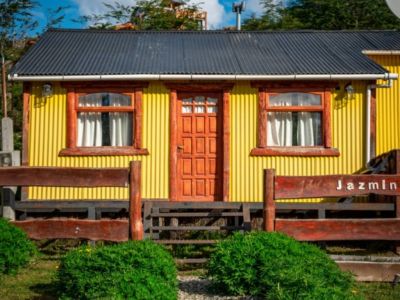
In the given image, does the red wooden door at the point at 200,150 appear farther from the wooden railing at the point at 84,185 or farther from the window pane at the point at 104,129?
the wooden railing at the point at 84,185

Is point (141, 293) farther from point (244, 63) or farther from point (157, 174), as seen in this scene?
point (244, 63)

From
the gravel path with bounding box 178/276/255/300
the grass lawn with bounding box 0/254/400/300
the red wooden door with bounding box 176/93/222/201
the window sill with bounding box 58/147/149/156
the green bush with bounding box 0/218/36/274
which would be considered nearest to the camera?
the gravel path with bounding box 178/276/255/300

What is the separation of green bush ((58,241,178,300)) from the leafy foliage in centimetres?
2554

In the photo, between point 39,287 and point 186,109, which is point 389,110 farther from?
point 39,287

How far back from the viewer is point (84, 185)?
750cm

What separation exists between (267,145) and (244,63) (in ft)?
5.62

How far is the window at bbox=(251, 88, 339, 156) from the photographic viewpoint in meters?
11.3

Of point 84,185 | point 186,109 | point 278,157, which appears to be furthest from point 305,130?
point 84,185

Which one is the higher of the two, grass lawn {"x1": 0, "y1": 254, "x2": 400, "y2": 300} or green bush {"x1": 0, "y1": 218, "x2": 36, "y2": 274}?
green bush {"x1": 0, "y1": 218, "x2": 36, "y2": 274}

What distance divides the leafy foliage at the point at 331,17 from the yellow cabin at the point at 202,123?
19102 millimetres

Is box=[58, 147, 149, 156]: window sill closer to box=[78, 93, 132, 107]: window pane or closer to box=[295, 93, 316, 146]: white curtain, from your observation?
box=[78, 93, 132, 107]: window pane

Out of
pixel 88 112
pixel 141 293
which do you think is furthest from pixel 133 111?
pixel 141 293

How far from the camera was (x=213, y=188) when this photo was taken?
11.5 m

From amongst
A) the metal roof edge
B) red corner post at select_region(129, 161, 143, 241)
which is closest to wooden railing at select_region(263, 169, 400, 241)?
red corner post at select_region(129, 161, 143, 241)
